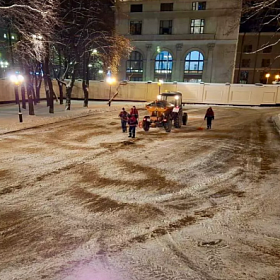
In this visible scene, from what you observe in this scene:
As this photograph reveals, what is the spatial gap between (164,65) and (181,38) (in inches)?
224

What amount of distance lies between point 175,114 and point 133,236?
11356 mm

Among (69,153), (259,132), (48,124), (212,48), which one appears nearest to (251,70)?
(212,48)

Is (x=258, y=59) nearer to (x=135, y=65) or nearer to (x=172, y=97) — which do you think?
(x=135, y=65)

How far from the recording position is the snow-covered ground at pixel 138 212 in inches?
146

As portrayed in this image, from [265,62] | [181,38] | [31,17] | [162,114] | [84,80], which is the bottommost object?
[162,114]

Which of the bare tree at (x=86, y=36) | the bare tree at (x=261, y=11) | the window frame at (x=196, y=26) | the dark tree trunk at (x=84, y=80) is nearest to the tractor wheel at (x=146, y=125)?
the bare tree at (x=261, y=11)

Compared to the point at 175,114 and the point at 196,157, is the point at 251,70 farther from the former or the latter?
the point at 196,157

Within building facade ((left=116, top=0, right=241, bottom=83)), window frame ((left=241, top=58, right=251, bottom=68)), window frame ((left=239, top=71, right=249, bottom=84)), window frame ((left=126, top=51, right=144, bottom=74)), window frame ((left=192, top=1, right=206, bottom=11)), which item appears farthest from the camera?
window frame ((left=239, top=71, right=249, bottom=84))

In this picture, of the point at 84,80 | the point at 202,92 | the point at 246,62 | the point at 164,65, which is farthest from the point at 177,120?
the point at 246,62

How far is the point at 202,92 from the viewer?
3438 centimetres

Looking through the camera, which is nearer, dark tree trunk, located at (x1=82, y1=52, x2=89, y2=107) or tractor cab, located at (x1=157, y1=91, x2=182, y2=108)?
tractor cab, located at (x1=157, y1=91, x2=182, y2=108)

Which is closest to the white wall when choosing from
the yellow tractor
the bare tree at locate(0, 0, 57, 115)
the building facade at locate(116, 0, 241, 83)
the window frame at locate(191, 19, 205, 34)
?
the building facade at locate(116, 0, 241, 83)

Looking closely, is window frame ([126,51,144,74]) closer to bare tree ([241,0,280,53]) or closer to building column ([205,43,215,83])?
building column ([205,43,215,83])

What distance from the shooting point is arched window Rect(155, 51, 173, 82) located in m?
44.3
